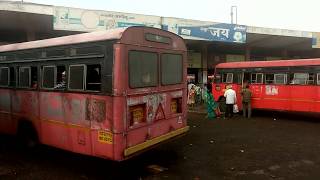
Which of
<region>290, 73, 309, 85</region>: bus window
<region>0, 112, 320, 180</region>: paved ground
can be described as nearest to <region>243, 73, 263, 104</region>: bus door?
<region>290, 73, 309, 85</region>: bus window

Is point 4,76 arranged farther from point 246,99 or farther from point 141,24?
point 141,24

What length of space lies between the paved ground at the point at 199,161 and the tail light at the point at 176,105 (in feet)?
3.94

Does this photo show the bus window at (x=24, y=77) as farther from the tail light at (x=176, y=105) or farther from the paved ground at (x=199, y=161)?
the tail light at (x=176, y=105)

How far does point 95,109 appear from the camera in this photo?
7.39m

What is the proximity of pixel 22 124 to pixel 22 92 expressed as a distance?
2.92ft

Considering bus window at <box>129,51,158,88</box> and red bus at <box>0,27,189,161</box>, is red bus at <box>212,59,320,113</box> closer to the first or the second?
red bus at <box>0,27,189,161</box>

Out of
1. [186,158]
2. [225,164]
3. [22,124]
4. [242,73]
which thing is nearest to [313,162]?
[225,164]

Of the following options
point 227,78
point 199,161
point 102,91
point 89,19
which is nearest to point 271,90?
Answer: point 227,78

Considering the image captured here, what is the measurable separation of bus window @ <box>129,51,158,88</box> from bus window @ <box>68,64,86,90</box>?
1.06m

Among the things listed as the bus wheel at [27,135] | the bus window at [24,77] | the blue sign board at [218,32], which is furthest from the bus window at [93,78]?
the blue sign board at [218,32]

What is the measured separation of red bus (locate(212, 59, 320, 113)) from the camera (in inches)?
623

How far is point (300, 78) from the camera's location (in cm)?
1627

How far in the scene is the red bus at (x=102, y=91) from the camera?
7.13m

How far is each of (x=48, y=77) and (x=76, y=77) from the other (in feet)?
3.83
